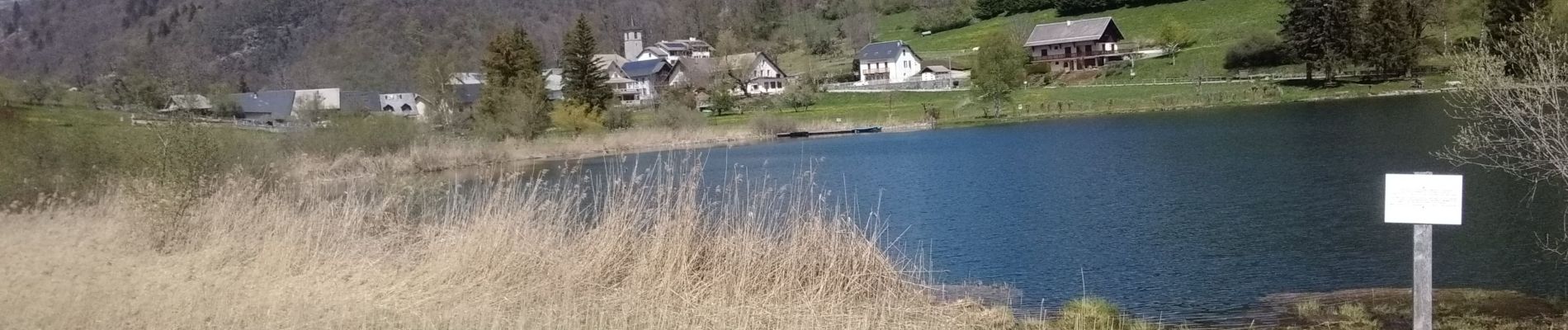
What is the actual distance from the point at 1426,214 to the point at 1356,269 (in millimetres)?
7985

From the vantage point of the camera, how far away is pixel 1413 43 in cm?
5309

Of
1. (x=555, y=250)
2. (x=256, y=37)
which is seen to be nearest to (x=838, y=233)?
(x=555, y=250)

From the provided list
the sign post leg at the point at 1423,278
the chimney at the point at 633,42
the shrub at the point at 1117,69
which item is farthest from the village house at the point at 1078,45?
the chimney at the point at 633,42

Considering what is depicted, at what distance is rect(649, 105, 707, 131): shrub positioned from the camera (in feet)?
184

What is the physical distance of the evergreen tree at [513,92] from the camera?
165 feet

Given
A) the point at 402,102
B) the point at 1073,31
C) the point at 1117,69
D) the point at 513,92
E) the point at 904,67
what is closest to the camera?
the point at 513,92

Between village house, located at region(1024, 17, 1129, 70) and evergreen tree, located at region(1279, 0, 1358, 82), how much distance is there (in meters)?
19.7

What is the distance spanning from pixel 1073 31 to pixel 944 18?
1179 inches

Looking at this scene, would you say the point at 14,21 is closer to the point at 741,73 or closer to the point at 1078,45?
the point at 741,73

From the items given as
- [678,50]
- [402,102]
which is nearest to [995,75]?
[402,102]

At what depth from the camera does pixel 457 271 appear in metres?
10.7

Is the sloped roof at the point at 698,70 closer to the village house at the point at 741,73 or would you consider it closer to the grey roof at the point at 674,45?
the village house at the point at 741,73

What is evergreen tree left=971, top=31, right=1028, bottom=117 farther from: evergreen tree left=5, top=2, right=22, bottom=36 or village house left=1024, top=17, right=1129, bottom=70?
evergreen tree left=5, top=2, right=22, bottom=36

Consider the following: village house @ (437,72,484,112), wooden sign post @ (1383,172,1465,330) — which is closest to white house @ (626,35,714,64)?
village house @ (437,72,484,112)
